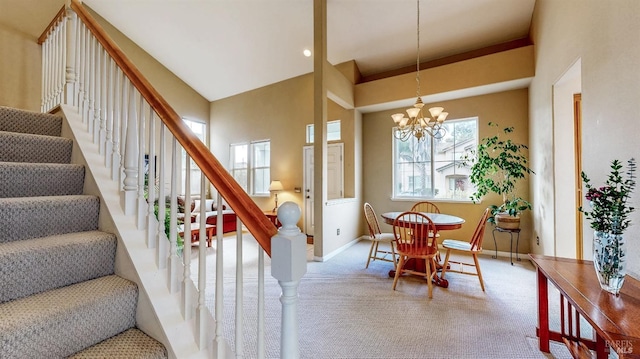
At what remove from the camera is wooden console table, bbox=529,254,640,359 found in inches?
39.1

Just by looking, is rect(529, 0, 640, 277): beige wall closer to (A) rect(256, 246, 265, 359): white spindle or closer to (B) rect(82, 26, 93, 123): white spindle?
(A) rect(256, 246, 265, 359): white spindle

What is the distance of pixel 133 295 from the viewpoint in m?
1.13

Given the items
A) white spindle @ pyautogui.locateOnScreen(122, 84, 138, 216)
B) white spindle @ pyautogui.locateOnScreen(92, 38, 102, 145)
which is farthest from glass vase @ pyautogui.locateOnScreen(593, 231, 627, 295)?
white spindle @ pyautogui.locateOnScreen(92, 38, 102, 145)

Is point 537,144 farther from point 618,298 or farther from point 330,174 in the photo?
point 330,174

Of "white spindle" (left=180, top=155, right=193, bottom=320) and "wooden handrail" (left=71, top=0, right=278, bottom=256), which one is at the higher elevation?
"wooden handrail" (left=71, top=0, right=278, bottom=256)

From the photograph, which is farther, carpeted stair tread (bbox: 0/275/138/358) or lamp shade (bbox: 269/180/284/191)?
lamp shade (bbox: 269/180/284/191)

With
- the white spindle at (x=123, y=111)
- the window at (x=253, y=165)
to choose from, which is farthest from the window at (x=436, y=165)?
the white spindle at (x=123, y=111)

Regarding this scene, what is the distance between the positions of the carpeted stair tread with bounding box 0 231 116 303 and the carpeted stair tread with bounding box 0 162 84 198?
1.13ft

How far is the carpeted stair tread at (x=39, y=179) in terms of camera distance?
1330 millimetres

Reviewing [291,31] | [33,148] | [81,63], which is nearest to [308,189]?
[291,31]

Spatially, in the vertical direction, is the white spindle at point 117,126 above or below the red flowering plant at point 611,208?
above

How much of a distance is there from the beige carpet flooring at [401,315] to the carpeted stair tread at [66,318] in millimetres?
988

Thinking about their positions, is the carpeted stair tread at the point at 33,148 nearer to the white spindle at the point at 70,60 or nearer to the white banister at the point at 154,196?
the white banister at the point at 154,196

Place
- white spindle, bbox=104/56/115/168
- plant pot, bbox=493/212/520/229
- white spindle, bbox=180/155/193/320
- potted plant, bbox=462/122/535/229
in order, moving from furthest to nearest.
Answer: potted plant, bbox=462/122/535/229 → plant pot, bbox=493/212/520/229 → white spindle, bbox=104/56/115/168 → white spindle, bbox=180/155/193/320
